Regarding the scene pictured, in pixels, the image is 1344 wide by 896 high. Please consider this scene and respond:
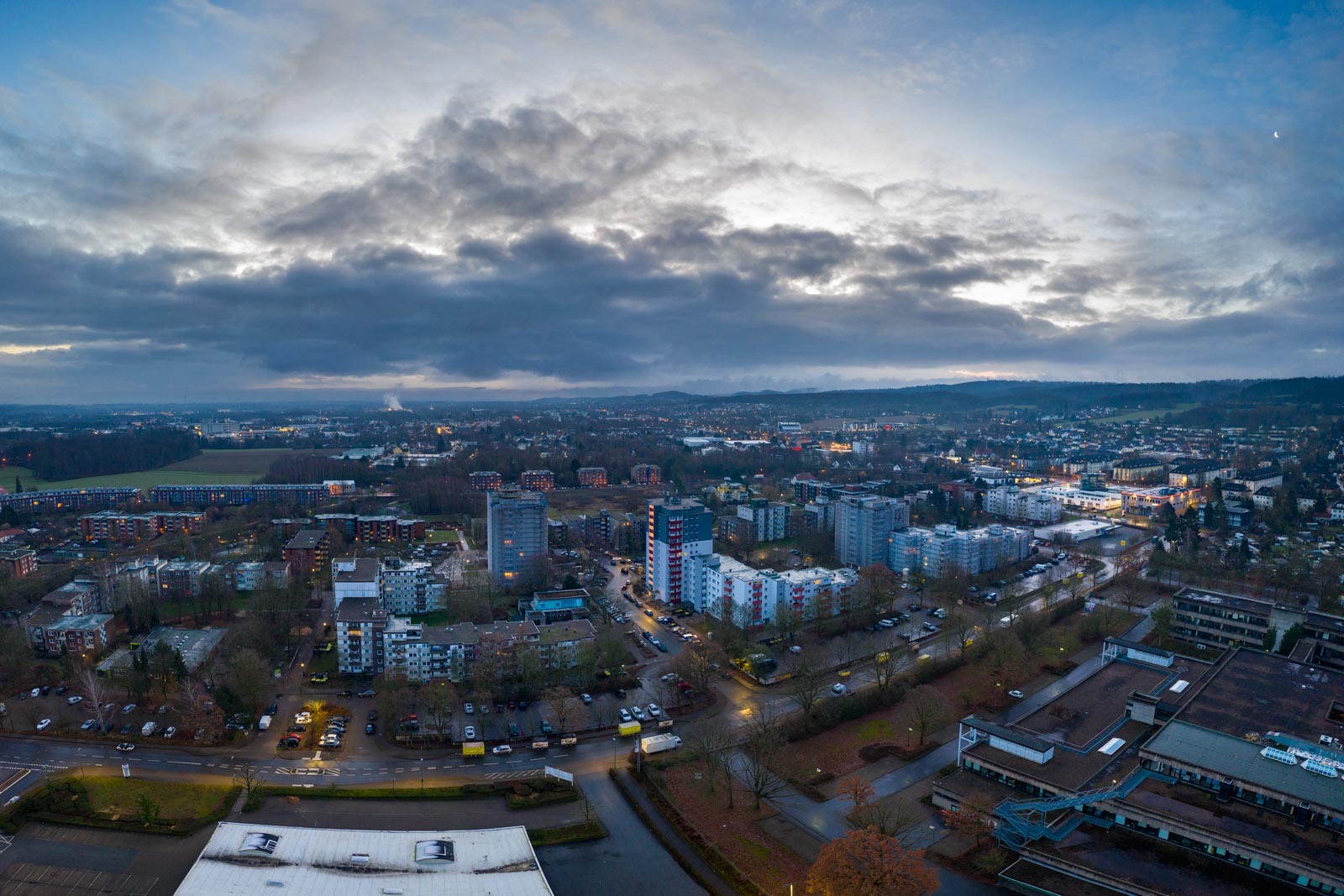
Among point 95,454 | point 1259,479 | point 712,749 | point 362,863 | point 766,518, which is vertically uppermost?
point 95,454

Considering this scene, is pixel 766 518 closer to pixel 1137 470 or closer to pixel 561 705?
pixel 561 705

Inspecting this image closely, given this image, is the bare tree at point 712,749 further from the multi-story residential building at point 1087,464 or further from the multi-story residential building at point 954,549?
the multi-story residential building at point 1087,464

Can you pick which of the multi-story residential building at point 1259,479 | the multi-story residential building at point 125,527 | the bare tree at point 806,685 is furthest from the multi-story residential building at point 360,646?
the multi-story residential building at point 1259,479

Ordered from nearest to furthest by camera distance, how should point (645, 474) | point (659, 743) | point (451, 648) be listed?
point (659, 743) < point (451, 648) < point (645, 474)

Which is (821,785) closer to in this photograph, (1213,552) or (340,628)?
(340,628)

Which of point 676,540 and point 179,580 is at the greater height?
point 676,540

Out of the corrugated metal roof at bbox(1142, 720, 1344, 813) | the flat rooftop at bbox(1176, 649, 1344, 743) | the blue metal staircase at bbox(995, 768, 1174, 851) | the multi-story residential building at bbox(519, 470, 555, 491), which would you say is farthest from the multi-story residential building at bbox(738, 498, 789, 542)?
the blue metal staircase at bbox(995, 768, 1174, 851)

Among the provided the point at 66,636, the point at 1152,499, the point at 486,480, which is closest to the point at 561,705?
the point at 66,636
